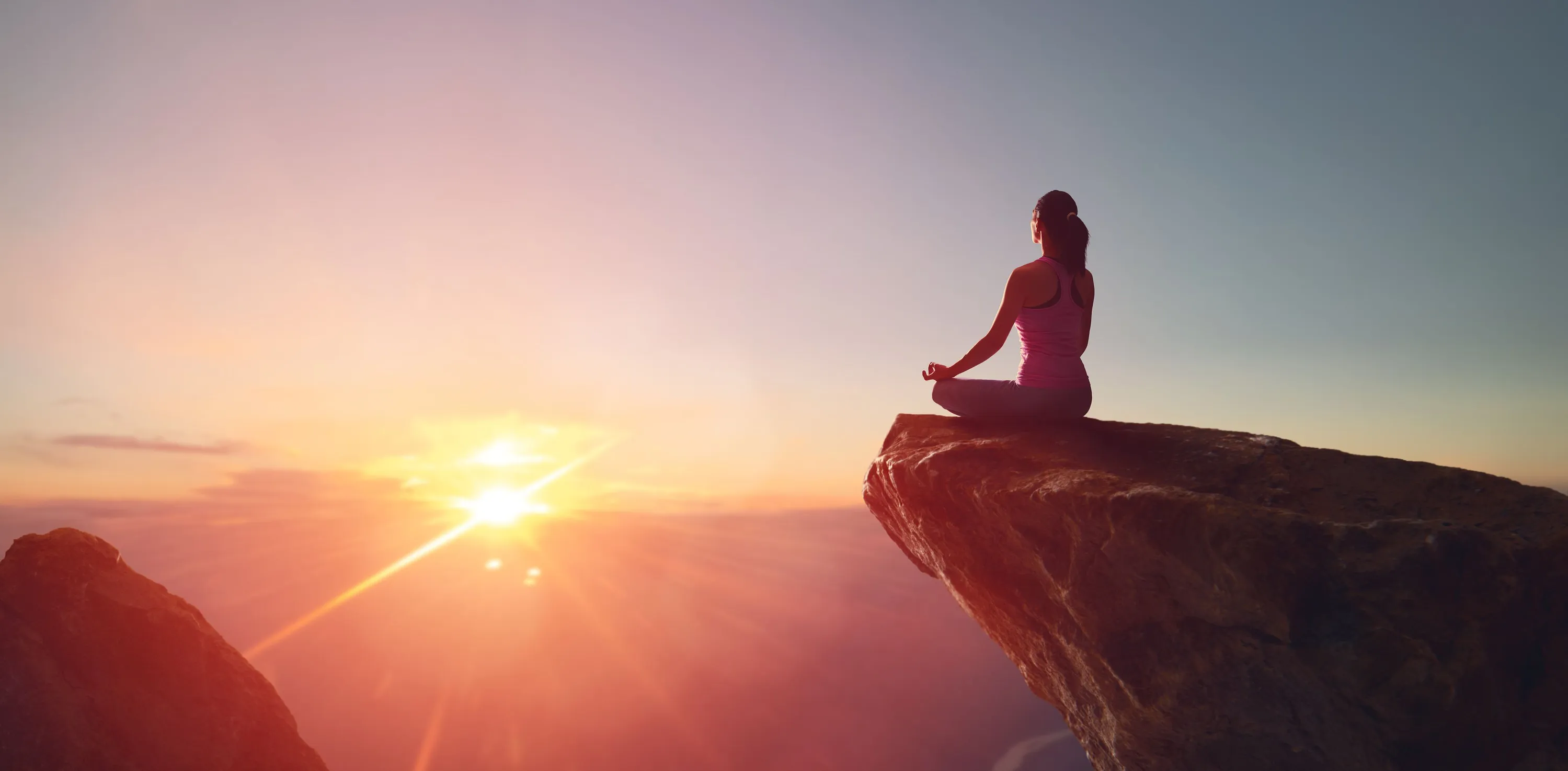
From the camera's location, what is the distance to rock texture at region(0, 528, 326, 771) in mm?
10375

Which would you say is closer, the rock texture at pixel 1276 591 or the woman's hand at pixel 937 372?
the rock texture at pixel 1276 591

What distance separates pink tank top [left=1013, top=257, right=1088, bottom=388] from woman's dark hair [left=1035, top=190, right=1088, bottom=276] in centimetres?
14

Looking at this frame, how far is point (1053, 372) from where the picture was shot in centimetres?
682

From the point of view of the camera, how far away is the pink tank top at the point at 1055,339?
21.3 ft

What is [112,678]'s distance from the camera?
11211 millimetres

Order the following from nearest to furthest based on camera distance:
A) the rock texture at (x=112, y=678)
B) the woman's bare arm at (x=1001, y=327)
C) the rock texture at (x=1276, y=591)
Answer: the rock texture at (x=1276, y=591) → the woman's bare arm at (x=1001, y=327) → the rock texture at (x=112, y=678)

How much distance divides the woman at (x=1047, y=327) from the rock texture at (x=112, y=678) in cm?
1419

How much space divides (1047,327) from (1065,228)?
3.19ft

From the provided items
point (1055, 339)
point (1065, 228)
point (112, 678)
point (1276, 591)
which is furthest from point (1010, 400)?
point (112, 678)

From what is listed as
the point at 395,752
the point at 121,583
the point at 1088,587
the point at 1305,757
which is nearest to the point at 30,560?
the point at 121,583

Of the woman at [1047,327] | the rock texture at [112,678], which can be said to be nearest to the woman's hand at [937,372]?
the woman at [1047,327]

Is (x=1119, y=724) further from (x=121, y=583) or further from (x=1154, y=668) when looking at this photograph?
(x=121, y=583)

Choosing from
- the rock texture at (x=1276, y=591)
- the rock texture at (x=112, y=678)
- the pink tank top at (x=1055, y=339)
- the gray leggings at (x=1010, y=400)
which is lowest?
the rock texture at (x=112, y=678)

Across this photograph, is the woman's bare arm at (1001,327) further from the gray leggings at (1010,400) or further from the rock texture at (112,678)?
the rock texture at (112,678)
